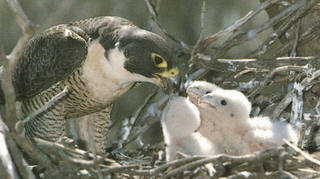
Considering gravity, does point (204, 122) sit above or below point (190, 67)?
below

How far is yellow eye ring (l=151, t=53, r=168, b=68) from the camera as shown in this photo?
3713mm

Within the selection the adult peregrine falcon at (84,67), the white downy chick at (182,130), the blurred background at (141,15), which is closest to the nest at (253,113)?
the white downy chick at (182,130)

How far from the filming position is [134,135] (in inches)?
174

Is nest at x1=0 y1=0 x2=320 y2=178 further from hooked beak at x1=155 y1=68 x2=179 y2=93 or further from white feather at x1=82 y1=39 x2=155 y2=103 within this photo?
white feather at x1=82 y1=39 x2=155 y2=103

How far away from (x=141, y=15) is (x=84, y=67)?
143cm

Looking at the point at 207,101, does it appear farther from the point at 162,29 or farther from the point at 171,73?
the point at 162,29

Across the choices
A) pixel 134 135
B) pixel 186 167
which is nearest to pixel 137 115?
pixel 134 135

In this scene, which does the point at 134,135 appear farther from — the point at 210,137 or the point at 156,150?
the point at 210,137

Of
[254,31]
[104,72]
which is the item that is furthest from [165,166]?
[254,31]

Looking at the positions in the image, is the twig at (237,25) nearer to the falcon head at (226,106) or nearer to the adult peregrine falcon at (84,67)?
the adult peregrine falcon at (84,67)

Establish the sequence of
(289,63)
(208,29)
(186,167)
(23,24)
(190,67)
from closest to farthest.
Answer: (23,24) < (186,167) < (289,63) < (190,67) < (208,29)

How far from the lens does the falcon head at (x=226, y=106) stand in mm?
3611

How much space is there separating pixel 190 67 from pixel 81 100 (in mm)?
748

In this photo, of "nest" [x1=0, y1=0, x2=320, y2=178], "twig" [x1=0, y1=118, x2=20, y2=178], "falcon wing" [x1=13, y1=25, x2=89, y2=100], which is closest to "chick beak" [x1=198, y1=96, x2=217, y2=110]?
"nest" [x1=0, y1=0, x2=320, y2=178]
